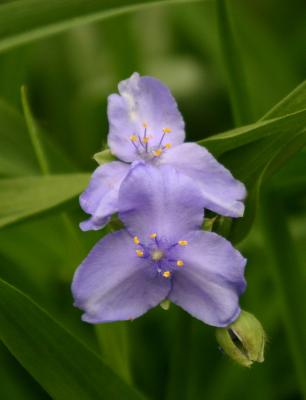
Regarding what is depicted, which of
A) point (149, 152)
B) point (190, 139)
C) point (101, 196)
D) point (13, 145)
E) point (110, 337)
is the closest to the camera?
point (101, 196)

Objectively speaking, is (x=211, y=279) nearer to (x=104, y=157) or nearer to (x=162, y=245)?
(x=162, y=245)

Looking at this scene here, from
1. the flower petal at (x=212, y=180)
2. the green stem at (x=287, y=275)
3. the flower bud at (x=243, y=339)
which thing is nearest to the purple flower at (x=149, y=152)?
the flower petal at (x=212, y=180)

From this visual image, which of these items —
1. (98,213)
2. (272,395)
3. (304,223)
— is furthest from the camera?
(304,223)

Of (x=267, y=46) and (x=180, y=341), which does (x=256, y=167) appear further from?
(x=267, y=46)

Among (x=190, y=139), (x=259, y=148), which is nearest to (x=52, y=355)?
(x=259, y=148)

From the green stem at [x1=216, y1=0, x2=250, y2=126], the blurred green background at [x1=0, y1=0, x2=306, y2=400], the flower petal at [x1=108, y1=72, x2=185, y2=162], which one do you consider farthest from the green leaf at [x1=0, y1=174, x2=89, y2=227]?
the green stem at [x1=216, y1=0, x2=250, y2=126]

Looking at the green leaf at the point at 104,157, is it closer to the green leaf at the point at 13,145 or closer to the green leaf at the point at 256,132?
the green leaf at the point at 256,132

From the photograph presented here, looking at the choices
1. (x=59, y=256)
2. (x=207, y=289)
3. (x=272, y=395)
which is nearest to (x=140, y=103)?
(x=207, y=289)
